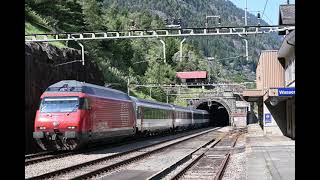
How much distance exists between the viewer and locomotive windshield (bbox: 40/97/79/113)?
2177 cm

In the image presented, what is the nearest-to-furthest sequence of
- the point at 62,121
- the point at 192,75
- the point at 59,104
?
the point at 62,121 → the point at 59,104 → the point at 192,75

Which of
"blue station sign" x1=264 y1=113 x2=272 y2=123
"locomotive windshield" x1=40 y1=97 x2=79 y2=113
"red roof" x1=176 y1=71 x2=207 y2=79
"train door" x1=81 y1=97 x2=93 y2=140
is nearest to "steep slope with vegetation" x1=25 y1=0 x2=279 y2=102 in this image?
"red roof" x1=176 y1=71 x2=207 y2=79

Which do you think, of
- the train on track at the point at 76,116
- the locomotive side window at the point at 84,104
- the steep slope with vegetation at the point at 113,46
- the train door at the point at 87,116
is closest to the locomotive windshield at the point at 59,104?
the train on track at the point at 76,116

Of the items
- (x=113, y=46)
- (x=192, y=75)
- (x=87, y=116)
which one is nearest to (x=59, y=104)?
(x=87, y=116)

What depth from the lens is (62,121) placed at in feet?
70.3

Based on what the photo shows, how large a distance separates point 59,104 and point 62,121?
3.08ft

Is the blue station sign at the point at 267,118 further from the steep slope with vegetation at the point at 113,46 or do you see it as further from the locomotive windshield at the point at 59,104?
the locomotive windshield at the point at 59,104

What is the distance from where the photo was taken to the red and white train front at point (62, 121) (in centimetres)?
2131

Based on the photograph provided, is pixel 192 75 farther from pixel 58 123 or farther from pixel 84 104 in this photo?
pixel 58 123

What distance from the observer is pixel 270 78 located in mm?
43719
